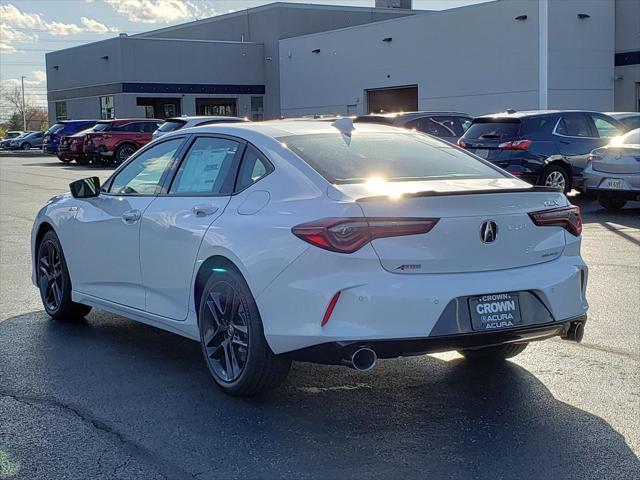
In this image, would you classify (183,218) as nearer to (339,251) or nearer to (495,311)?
(339,251)

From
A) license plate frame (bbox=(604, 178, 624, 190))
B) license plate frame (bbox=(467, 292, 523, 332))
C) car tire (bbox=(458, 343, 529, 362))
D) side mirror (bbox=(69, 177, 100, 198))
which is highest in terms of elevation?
side mirror (bbox=(69, 177, 100, 198))

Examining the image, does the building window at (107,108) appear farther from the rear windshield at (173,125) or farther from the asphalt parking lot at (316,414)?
the asphalt parking lot at (316,414)

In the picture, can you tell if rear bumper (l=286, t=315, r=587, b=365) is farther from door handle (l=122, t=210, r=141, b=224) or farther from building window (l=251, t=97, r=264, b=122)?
building window (l=251, t=97, r=264, b=122)

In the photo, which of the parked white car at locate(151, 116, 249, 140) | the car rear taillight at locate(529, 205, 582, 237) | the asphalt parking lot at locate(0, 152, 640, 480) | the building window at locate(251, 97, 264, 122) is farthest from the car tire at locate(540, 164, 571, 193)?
the building window at locate(251, 97, 264, 122)

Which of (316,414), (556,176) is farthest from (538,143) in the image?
(316,414)

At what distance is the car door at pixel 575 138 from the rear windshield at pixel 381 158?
1049 cm

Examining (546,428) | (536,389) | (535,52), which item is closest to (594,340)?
(536,389)

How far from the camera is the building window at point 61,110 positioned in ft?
200

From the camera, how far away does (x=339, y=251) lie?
14.5 ft

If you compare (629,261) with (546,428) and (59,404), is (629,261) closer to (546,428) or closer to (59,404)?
(546,428)

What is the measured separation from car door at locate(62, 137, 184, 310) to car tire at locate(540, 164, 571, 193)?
33.8 ft

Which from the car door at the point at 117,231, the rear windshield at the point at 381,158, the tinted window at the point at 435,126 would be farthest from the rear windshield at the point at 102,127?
the rear windshield at the point at 381,158

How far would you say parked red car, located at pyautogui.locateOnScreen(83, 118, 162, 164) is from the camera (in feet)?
106

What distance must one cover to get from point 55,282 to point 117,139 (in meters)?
26.1
